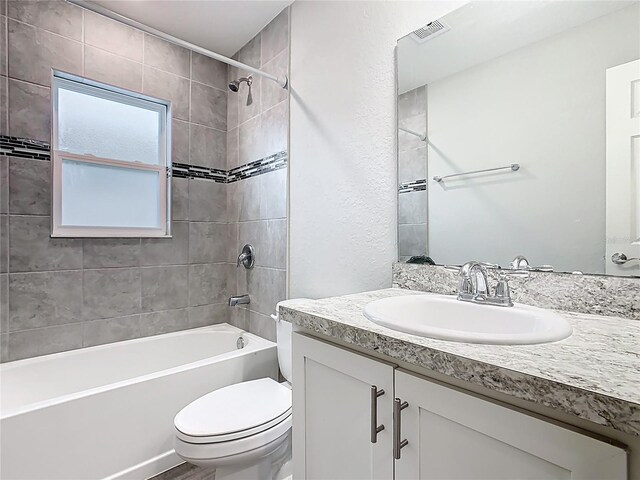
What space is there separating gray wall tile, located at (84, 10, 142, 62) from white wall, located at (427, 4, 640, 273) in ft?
6.47

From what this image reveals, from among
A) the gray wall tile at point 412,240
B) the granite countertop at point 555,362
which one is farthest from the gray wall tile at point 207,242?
the granite countertop at point 555,362

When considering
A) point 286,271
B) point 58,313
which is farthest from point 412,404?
point 58,313

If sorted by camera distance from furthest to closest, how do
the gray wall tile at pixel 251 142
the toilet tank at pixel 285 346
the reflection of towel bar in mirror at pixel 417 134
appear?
the gray wall tile at pixel 251 142
the toilet tank at pixel 285 346
the reflection of towel bar in mirror at pixel 417 134

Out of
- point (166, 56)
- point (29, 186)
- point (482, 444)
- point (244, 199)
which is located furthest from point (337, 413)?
point (166, 56)

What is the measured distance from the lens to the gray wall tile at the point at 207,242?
244 centimetres

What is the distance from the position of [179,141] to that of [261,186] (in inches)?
27.5

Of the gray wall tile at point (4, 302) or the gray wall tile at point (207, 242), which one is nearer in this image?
the gray wall tile at point (4, 302)

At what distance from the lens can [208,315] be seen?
2531 millimetres

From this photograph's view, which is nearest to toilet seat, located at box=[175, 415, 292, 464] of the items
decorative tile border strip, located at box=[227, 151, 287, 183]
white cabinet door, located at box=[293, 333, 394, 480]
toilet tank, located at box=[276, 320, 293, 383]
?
white cabinet door, located at box=[293, 333, 394, 480]

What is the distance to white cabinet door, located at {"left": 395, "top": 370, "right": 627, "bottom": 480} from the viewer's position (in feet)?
1.56

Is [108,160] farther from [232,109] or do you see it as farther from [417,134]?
[417,134]

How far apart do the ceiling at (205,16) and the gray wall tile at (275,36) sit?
0.03 m

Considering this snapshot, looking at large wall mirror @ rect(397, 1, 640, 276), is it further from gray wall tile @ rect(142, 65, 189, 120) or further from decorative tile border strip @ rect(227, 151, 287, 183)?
gray wall tile @ rect(142, 65, 189, 120)

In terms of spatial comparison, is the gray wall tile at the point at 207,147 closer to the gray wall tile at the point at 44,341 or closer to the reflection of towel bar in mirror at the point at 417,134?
the gray wall tile at the point at 44,341
